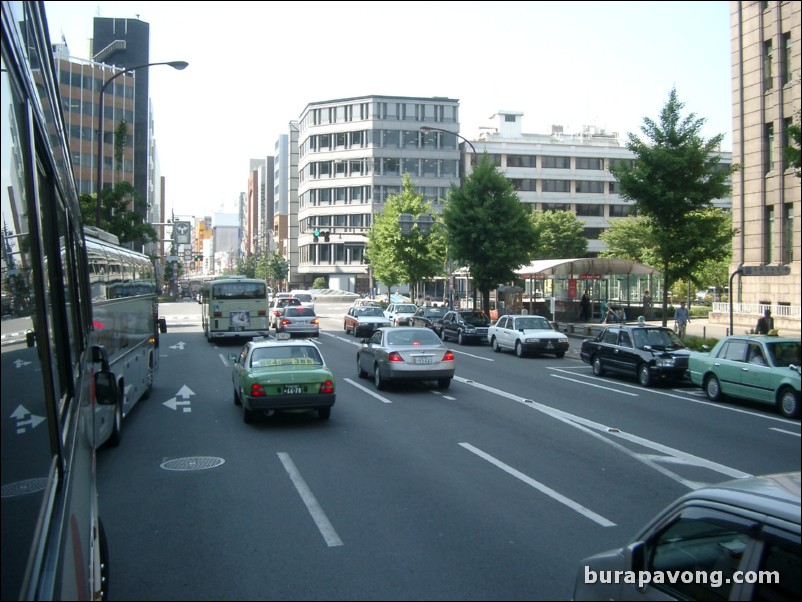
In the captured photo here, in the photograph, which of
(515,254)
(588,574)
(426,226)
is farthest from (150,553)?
(426,226)

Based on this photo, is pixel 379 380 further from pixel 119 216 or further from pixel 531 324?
pixel 119 216

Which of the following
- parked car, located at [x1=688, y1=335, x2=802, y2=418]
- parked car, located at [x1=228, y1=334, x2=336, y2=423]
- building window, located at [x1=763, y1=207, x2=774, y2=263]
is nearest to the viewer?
parked car, located at [x1=228, y1=334, x2=336, y2=423]

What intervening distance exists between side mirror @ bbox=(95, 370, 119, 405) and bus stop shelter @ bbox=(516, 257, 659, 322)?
3373 cm

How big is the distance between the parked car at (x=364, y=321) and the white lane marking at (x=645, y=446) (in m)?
22.3

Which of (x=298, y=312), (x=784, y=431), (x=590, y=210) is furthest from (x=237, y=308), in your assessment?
(x=590, y=210)

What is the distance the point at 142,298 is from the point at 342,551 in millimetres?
11265

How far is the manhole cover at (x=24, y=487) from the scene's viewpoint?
2.28m

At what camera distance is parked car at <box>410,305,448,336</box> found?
A: 3766 centimetres

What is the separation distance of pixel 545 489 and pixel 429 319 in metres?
31.1

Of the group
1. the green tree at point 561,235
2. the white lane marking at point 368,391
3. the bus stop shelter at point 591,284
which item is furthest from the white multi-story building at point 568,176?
the white lane marking at point 368,391

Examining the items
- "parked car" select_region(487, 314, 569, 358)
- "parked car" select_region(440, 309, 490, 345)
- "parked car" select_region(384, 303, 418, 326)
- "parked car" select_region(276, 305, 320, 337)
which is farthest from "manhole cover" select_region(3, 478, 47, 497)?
"parked car" select_region(384, 303, 418, 326)

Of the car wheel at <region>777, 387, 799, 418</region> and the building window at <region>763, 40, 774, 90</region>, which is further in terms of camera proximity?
the building window at <region>763, 40, 774, 90</region>

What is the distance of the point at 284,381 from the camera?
13.0m

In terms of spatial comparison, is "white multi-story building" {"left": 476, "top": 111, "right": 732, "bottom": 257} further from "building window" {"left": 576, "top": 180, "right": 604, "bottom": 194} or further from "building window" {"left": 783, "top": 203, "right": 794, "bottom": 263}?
"building window" {"left": 783, "top": 203, "right": 794, "bottom": 263}
